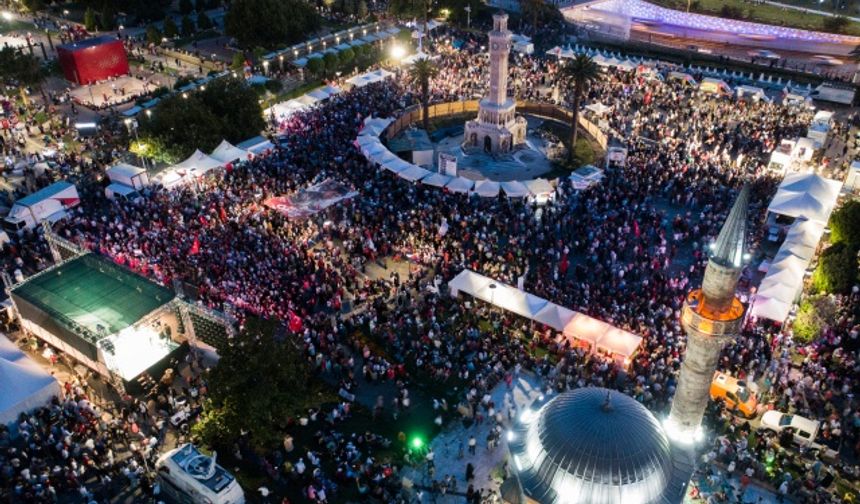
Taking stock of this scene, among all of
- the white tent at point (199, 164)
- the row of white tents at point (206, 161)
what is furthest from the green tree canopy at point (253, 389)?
the white tent at point (199, 164)

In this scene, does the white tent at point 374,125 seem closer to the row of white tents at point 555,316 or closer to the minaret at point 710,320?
the row of white tents at point 555,316

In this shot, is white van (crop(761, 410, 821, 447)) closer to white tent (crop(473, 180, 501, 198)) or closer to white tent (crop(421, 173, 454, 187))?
white tent (crop(473, 180, 501, 198))

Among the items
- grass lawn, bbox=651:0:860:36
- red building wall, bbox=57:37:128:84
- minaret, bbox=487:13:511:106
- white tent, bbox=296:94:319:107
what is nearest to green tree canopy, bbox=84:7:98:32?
red building wall, bbox=57:37:128:84

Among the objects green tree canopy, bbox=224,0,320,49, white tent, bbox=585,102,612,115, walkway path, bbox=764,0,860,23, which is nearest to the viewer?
white tent, bbox=585,102,612,115

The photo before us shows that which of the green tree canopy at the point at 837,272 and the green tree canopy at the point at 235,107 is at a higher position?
the green tree canopy at the point at 235,107

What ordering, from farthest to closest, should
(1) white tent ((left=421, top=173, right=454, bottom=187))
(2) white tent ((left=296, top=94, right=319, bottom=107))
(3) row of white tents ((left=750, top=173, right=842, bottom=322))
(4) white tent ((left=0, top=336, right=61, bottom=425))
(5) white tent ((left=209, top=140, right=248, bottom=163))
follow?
(2) white tent ((left=296, top=94, right=319, bottom=107)), (5) white tent ((left=209, top=140, right=248, bottom=163)), (1) white tent ((left=421, top=173, right=454, bottom=187)), (3) row of white tents ((left=750, top=173, right=842, bottom=322)), (4) white tent ((left=0, top=336, right=61, bottom=425))

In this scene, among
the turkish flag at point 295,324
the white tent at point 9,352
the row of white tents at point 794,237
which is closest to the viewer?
the white tent at point 9,352
